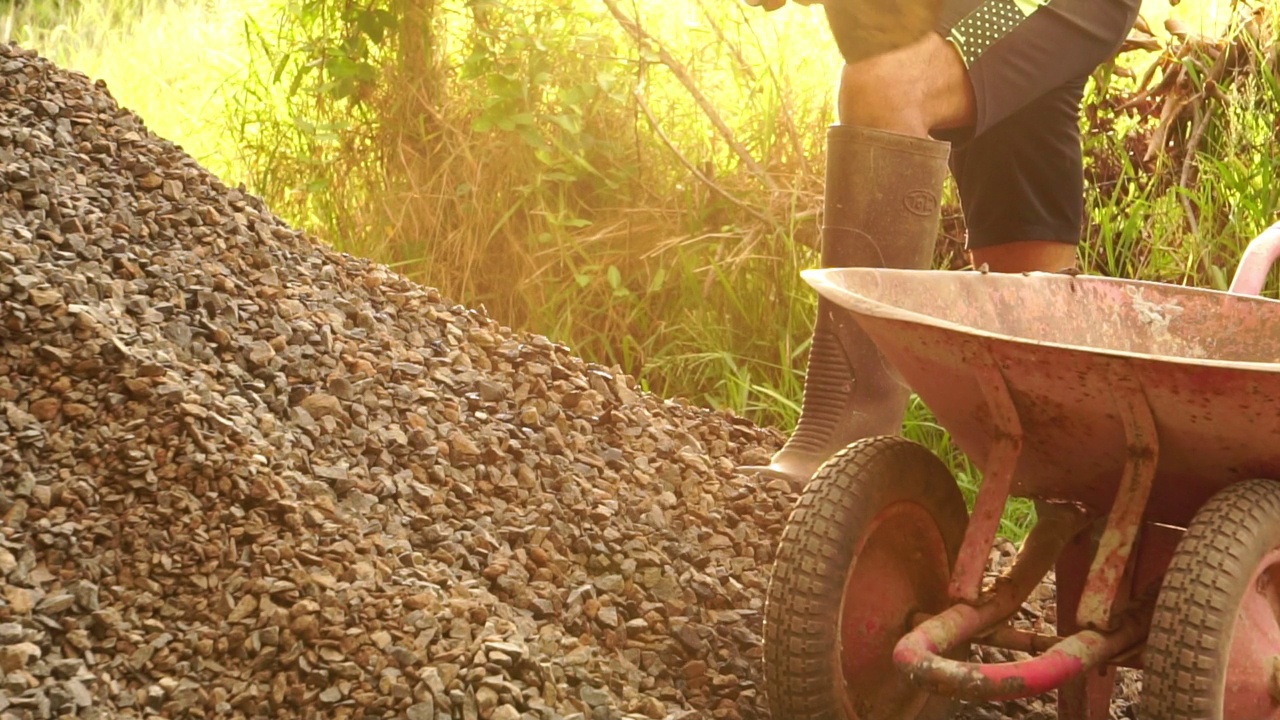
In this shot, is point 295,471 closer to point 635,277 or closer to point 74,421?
point 74,421

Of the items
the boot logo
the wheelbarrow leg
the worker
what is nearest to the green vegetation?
the worker

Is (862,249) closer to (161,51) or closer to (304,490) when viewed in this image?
Answer: (304,490)

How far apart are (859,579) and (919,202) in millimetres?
768

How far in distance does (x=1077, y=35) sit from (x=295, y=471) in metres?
1.46

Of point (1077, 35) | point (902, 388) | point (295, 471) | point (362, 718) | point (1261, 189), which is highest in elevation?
point (1077, 35)

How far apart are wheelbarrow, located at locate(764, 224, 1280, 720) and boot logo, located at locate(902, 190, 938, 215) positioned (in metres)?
0.31

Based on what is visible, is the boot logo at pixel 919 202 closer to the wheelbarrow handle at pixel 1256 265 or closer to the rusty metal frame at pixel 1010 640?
the wheelbarrow handle at pixel 1256 265

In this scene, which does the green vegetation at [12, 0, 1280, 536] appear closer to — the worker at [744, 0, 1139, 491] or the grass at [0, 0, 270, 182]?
the grass at [0, 0, 270, 182]

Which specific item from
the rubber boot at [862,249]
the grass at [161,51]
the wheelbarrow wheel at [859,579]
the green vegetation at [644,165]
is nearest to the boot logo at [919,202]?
the rubber boot at [862,249]

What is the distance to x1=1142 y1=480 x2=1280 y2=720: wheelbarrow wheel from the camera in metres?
1.58

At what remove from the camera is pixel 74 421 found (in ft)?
7.27

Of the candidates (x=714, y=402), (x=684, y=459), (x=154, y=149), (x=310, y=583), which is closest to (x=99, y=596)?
(x=310, y=583)

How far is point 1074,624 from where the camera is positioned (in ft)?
6.53

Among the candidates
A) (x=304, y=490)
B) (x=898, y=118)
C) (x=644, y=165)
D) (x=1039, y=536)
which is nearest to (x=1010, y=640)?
(x=1039, y=536)
